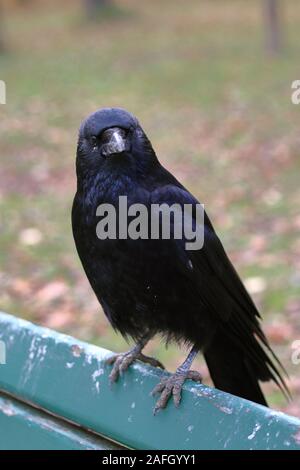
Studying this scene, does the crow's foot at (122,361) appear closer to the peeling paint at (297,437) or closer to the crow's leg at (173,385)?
the crow's leg at (173,385)

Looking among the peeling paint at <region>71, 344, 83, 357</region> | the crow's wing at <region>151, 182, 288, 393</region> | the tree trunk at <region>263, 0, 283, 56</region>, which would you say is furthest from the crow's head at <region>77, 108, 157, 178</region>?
the tree trunk at <region>263, 0, 283, 56</region>

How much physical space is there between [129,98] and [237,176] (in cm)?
369

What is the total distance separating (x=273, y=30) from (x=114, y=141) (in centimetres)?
1045

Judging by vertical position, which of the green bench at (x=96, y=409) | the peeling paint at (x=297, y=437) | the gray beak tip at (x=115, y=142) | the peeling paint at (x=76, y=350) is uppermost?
the gray beak tip at (x=115, y=142)

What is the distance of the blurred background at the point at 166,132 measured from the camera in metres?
5.40

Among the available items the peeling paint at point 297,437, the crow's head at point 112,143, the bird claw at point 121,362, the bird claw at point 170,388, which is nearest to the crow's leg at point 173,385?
the bird claw at point 170,388

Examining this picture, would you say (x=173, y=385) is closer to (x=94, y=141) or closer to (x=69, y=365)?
(x=69, y=365)

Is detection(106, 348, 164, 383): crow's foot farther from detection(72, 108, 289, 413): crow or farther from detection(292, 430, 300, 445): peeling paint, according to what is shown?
detection(292, 430, 300, 445): peeling paint

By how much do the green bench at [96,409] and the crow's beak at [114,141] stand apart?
602mm

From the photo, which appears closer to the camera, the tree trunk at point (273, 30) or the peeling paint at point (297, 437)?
the peeling paint at point (297, 437)

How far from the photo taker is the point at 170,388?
2299 mm

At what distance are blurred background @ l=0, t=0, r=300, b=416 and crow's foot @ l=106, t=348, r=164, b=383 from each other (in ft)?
4.98

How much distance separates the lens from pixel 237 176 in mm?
7785

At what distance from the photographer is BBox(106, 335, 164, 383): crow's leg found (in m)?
2.42
